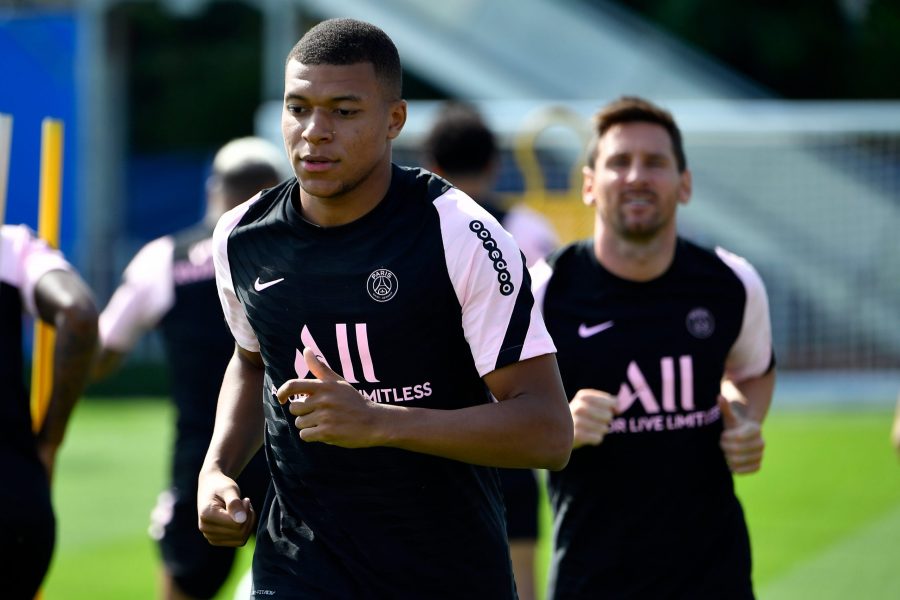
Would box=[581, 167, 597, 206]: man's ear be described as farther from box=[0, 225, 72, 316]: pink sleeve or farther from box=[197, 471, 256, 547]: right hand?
box=[197, 471, 256, 547]: right hand

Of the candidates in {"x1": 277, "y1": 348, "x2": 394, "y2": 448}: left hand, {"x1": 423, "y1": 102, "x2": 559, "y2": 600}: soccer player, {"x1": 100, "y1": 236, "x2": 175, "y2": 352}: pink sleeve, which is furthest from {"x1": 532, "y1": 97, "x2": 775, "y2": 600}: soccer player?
{"x1": 100, "y1": 236, "x2": 175, "y2": 352}: pink sleeve

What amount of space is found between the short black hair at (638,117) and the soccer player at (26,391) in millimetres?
2001

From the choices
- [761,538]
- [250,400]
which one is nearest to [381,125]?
[250,400]

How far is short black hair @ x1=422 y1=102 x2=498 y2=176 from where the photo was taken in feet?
25.4

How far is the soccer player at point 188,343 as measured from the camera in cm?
703

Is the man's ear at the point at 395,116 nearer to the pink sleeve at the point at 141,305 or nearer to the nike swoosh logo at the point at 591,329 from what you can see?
the nike swoosh logo at the point at 591,329

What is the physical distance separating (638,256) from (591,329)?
1.08ft

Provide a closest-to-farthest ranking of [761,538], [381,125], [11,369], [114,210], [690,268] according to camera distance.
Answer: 1. [381,125]
2. [11,369]
3. [690,268]
4. [761,538]
5. [114,210]

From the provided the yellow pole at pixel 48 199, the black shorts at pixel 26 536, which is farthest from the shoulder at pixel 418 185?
the yellow pole at pixel 48 199

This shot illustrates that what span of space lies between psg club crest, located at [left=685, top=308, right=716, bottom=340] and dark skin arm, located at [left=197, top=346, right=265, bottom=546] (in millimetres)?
1640

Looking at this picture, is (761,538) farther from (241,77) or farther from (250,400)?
(241,77)

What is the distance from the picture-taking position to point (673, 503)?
5121 millimetres

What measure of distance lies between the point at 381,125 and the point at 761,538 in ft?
22.7

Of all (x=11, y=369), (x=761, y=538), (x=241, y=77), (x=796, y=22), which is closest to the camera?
(x=11, y=369)
